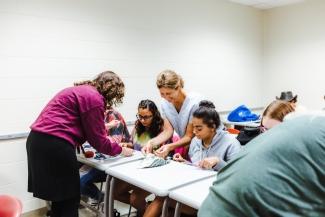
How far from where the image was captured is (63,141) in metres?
1.93

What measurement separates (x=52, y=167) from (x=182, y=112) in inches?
44.7

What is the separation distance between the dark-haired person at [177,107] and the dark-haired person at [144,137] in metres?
0.08

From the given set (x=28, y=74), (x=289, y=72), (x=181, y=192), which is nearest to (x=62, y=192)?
(x=181, y=192)

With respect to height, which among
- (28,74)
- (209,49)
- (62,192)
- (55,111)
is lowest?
(62,192)

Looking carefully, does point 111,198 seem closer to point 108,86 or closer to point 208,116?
point 108,86

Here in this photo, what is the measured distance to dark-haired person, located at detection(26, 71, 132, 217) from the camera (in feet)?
6.23

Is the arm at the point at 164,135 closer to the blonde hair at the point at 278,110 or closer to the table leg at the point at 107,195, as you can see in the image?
the table leg at the point at 107,195

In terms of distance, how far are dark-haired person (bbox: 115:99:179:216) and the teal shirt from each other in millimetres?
1685

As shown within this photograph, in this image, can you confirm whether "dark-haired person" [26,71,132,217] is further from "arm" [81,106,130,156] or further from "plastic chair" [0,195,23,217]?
"plastic chair" [0,195,23,217]

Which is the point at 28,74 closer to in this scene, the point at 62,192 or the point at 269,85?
the point at 62,192

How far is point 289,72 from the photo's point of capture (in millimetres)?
5516

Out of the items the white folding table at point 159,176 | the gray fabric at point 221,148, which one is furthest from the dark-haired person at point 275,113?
the white folding table at point 159,176

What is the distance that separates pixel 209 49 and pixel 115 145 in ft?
9.72

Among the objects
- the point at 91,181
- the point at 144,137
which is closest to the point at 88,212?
the point at 91,181
